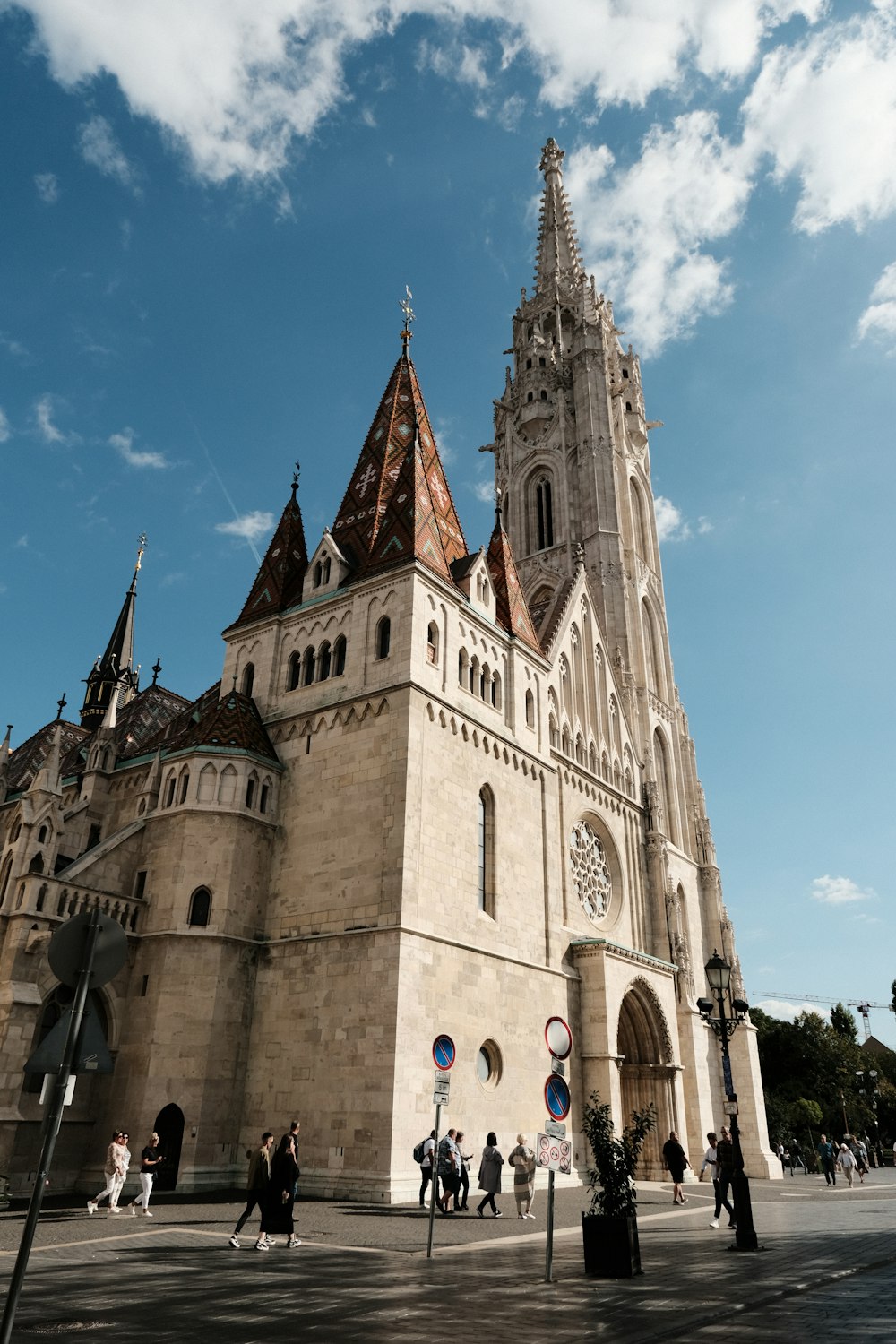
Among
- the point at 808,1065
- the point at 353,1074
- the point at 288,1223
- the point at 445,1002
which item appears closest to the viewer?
the point at 288,1223

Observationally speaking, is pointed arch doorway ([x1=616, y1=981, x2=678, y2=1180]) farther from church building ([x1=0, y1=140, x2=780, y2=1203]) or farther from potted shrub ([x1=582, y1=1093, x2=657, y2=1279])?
potted shrub ([x1=582, y1=1093, x2=657, y2=1279])

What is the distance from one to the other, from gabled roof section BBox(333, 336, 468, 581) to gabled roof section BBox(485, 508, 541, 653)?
5.53 ft

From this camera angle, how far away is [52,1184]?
1956cm

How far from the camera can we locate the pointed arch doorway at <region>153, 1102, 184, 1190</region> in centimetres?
1977

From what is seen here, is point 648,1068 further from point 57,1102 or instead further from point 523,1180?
point 57,1102

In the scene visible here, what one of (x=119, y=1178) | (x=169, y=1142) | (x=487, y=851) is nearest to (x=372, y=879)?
(x=487, y=851)

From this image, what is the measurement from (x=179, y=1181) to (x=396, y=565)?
15.3m

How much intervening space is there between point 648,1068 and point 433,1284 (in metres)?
20.3

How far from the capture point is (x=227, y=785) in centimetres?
2361

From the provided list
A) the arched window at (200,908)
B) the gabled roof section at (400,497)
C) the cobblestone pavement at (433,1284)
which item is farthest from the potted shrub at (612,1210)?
the gabled roof section at (400,497)

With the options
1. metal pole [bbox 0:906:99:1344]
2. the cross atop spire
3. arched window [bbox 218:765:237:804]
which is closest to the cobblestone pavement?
metal pole [bbox 0:906:99:1344]

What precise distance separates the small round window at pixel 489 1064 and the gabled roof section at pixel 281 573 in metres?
13.6

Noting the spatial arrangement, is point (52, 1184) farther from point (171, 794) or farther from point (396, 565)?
point (396, 565)

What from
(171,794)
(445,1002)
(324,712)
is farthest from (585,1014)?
(171,794)
